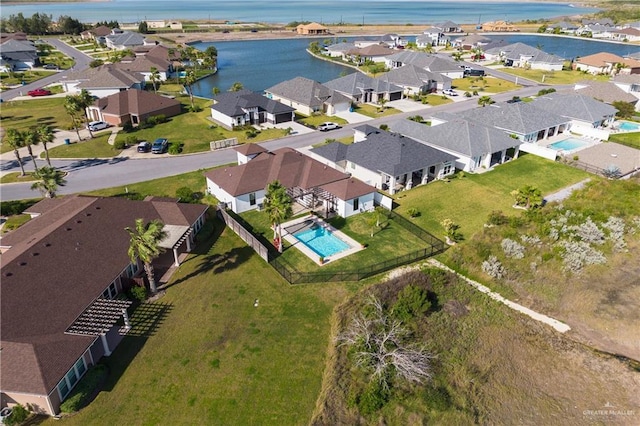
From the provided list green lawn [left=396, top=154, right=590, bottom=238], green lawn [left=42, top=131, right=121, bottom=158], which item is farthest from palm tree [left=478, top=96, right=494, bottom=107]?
green lawn [left=42, top=131, right=121, bottom=158]

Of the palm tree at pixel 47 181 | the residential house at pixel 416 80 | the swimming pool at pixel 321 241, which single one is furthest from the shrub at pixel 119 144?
the residential house at pixel 416 80

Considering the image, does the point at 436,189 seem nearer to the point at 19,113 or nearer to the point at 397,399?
the point at 397,399

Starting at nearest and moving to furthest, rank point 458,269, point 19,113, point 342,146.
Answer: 1. point 458,269
2. point 342,146
3. point 19,113

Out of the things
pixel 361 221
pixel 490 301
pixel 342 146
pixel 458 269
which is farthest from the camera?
A: pixel 342 146

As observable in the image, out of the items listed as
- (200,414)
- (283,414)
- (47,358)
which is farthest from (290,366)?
(47,358)

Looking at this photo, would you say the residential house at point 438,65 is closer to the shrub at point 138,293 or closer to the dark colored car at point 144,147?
the dark colored car at point 144,147

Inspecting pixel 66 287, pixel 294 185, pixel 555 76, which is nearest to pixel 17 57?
pixel 294 185

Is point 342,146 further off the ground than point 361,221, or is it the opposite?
point 342,146

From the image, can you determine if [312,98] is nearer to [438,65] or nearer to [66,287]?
[438,65]
